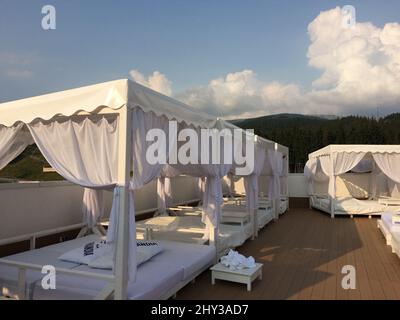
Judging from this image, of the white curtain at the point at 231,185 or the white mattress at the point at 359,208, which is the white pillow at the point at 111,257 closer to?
the white mattress at the point at 359,208

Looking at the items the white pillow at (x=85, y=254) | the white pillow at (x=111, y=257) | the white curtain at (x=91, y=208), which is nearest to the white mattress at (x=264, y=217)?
the white curtain at (x=91, y=208)

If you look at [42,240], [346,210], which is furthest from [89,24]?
[346,210]

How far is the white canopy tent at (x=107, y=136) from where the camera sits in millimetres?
2646

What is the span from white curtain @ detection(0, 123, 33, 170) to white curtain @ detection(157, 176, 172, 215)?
423cm

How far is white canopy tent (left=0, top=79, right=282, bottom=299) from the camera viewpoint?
104 inches

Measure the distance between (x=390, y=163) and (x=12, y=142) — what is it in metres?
10.2

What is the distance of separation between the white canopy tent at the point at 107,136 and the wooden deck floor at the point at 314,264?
1389 millimetres

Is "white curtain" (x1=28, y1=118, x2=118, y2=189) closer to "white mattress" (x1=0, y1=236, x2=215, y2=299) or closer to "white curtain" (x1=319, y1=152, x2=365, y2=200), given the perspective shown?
"white mattress" (x1=0, y1=236, x2=215, y2=299)

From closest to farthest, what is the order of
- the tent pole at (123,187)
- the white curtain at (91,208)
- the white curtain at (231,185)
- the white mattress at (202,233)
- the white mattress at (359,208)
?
the tent pole at (123,187)
the white mattress at (202,233)
the white curtain at (91,208)
the white mattress at (359,208)
the white curtain at (231,185)

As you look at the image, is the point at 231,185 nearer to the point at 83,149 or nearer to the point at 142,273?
the point at 142,273

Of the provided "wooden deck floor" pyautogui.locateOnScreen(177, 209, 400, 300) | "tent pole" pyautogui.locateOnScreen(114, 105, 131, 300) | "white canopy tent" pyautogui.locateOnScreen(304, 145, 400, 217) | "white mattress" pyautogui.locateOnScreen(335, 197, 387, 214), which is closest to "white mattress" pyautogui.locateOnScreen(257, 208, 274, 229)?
→ "wooden deck floor" pyautogui.locateOnScreen(177, 209, 400, 300)
